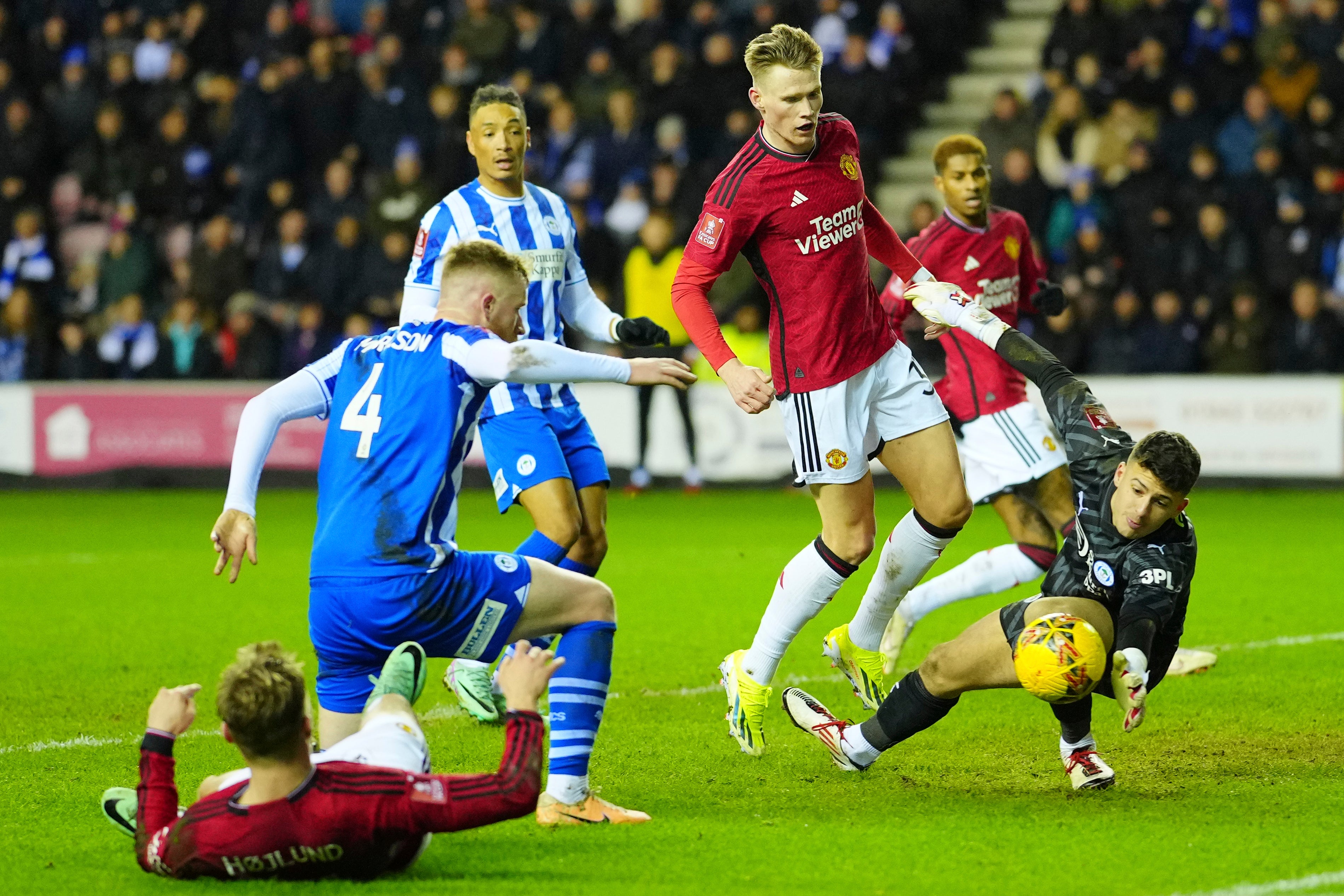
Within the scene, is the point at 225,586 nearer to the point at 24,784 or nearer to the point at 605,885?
the point at 24,784

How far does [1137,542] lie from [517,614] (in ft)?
6.32

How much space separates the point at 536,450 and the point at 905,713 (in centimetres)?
215

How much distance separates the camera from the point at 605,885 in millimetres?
4500

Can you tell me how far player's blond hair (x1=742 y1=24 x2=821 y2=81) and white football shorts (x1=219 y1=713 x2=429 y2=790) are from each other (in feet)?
8.83

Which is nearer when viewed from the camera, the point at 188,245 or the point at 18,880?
the point at 18,880

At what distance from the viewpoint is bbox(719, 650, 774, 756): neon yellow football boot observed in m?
6.23

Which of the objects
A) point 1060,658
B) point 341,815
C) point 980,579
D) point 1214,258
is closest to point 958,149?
point 980,579

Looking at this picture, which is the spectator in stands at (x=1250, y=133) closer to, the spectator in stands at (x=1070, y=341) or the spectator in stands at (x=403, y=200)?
the spectator in stands at (x=1070, y=341)

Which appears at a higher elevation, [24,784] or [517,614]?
[517,614]

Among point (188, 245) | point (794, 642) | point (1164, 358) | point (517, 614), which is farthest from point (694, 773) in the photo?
point (188, 245)

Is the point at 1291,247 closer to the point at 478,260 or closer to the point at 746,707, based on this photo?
the point at 746,707

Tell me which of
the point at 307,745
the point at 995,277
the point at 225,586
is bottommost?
the point at 225,586

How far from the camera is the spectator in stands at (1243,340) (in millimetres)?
16109

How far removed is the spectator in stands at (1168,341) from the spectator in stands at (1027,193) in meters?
1.38
